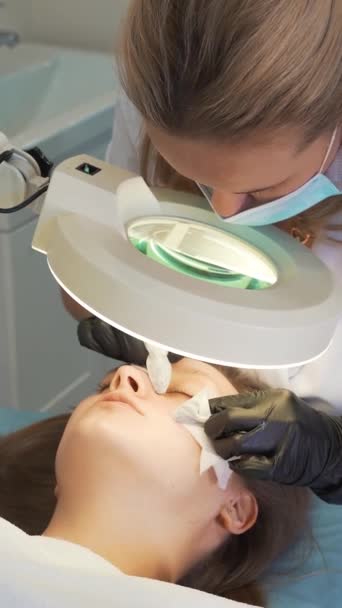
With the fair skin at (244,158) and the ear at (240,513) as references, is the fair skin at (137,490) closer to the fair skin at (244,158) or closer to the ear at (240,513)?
the ear at (240,513)

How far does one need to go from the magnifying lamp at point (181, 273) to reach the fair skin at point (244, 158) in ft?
0.23

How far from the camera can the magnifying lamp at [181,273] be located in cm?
75

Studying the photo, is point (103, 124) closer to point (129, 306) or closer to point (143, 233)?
point (143, 233)

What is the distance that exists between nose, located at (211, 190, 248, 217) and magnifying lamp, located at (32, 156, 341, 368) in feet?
0.06

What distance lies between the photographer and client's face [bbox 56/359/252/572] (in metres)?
1.30

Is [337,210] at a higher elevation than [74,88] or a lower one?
higher

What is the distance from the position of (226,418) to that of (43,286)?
3.61 ft

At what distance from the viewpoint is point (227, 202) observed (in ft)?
3.08

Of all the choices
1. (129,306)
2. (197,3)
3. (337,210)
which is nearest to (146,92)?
(197,3)

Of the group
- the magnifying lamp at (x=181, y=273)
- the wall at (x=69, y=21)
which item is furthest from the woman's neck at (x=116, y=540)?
the wall at (x=69, y=21)

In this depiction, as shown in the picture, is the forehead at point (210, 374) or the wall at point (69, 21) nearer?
the forehead at point (210, 374)

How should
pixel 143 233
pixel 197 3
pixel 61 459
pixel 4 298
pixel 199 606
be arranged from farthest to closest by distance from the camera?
pixel 4 298, pixel 61 459, pixel 199 606, pixel 143 233, pixel 197 3

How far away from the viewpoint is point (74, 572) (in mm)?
1120

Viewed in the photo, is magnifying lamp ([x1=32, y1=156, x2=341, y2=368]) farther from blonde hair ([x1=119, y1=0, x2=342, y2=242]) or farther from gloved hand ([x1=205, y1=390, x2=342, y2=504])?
gloved hand ([x1=205, y1=390, x2=342, y2=504])
